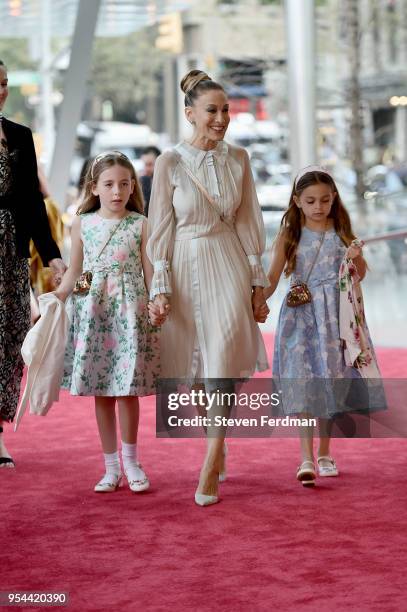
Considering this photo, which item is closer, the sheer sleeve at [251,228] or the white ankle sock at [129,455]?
the sheer sleeve at [251,228]

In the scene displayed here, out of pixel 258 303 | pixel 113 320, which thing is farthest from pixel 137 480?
pixel 258 303

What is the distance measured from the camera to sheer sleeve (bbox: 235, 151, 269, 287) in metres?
5.45

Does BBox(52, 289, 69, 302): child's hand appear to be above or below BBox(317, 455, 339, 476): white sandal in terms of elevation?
above

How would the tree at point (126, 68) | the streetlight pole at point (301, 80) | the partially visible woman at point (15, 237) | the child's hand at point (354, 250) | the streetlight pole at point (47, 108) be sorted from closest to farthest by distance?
1. the child's hand at point (354, 250)
2. the partially visible woman at point (15, 237)
3. the streetlight pole at point (301, 80)
4. the streetlight pole at point (47, 108)
5. the tree at point (126, 68)

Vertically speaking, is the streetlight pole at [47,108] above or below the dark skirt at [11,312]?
above

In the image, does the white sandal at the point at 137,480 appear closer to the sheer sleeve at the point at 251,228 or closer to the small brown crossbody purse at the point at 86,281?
the small brown crossbody purse at the point at 86,281

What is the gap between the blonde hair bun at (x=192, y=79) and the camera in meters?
5.44

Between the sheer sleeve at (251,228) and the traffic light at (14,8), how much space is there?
10280 mm

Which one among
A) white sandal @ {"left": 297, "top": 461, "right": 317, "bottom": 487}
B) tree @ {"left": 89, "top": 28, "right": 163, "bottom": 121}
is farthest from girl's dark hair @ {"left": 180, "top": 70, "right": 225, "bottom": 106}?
tree @ {"left": 89, "top": 28, "right": 163, "bottom": 121}

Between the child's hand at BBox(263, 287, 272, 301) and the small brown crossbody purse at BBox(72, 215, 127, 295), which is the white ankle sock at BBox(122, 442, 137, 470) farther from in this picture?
the child's hand at BBox(263, 287, 272, 301)

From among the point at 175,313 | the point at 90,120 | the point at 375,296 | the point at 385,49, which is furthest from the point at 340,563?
the point at 90,120

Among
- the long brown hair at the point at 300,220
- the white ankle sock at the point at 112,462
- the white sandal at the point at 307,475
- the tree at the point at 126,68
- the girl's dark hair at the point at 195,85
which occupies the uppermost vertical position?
the tree at the point at 126,68

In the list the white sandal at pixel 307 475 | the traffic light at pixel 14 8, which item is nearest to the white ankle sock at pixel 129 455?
the white sandal at pixel 307 475

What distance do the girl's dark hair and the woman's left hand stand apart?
2.93ft
